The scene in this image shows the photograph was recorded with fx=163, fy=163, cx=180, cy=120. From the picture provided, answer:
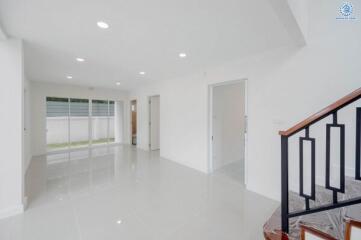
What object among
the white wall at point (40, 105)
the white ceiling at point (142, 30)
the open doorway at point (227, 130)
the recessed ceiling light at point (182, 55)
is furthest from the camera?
the white wall at point (40, 105)

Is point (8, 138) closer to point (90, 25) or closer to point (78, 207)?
point (78, 207)

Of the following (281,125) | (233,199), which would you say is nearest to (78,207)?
(233,199)

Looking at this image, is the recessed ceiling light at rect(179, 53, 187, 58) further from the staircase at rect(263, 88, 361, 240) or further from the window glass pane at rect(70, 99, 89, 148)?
the window glass pane at rect(70, 99, 89, 148)

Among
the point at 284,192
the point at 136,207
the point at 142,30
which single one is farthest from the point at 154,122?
the point at 284,192

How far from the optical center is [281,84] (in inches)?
109

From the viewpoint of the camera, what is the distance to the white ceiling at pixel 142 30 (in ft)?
5.83

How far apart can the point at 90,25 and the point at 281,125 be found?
3.26 metres

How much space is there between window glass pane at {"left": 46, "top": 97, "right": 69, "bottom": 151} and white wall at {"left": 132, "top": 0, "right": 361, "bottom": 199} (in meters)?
5.17

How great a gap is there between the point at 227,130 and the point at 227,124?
0.57ft

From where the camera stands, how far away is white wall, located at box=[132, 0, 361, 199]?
2.21 metres

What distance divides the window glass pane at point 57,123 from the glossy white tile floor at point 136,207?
2.42 metres

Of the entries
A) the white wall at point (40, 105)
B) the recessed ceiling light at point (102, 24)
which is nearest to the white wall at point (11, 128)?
the recessed ceiling light at point (102, 24)

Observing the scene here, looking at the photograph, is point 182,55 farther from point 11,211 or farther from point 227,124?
point 11,211

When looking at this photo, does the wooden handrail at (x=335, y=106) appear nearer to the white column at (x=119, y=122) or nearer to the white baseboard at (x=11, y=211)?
the white baseboard at (x=11, y=211)
